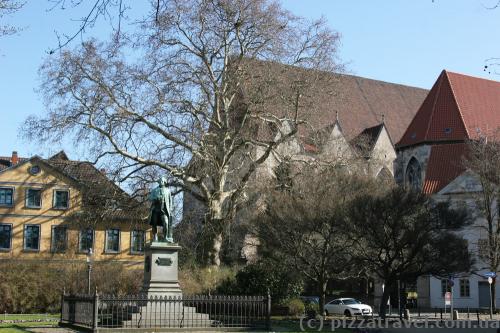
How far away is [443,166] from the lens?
2096 inches

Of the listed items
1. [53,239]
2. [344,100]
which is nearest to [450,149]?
[344,100]

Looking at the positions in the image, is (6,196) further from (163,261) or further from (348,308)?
(163,261)

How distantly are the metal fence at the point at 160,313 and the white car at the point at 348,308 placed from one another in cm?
1532

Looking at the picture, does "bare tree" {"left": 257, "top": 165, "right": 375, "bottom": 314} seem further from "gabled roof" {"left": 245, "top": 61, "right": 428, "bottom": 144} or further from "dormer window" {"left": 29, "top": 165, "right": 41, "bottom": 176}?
"dormer window" {"left": 29, "top": 165, "right": 41, "bottom": 176}

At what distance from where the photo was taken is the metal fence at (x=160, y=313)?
19.8 m

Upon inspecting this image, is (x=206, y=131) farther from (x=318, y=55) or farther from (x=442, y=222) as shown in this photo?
(x=442, y=222)

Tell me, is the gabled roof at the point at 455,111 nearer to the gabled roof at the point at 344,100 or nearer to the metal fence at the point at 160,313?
the gabled roof at the point at 344,100

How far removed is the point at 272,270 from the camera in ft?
105

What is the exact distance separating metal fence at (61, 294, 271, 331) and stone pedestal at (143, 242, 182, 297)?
629mm

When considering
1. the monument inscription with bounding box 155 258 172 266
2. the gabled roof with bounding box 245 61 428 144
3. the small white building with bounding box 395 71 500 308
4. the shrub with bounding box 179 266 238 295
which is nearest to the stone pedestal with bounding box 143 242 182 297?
the monument inscription with bounding box 155 258 172 266

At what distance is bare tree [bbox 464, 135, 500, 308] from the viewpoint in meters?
42.5

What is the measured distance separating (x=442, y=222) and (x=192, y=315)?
13431 millimetres

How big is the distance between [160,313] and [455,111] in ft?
137

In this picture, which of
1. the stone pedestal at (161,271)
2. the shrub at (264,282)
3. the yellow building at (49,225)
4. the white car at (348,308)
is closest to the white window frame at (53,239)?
the yellow building at (49,225)
